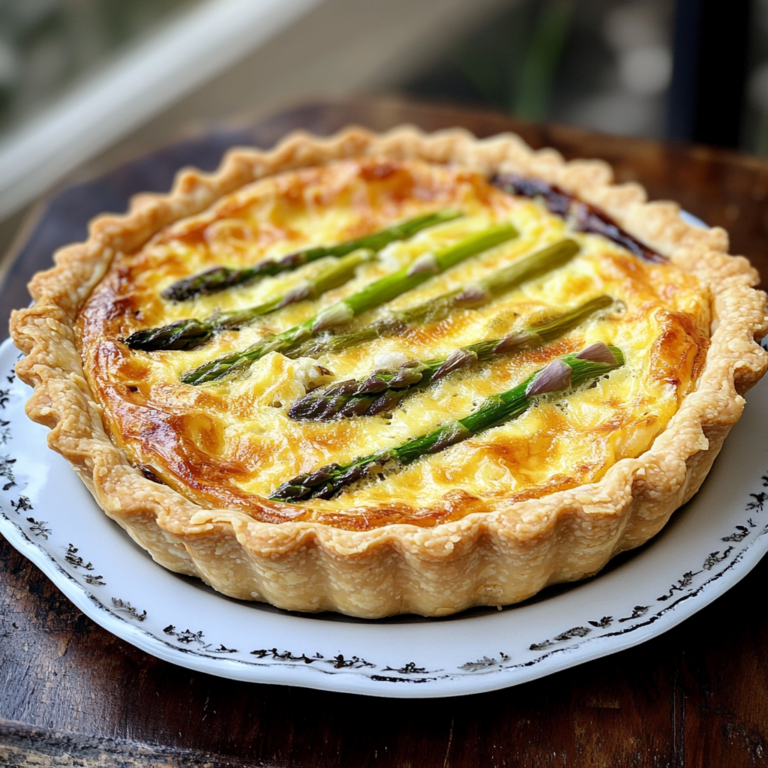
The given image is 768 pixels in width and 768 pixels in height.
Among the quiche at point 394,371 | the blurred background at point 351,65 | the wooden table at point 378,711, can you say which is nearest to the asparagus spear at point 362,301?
the quiche at point 394,371

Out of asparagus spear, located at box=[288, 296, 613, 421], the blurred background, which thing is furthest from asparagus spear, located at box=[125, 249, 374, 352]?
the blurred background

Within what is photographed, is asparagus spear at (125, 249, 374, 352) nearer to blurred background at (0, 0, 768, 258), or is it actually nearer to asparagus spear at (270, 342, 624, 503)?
asparagus spear at (270, 342, 624, 503)

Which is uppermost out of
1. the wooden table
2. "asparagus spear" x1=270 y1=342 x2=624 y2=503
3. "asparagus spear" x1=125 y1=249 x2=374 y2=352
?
"asparagus spear" x1=125 y1=249 x2=374 y2=352

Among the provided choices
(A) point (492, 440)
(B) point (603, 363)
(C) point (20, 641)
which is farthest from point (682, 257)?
(C) point (20, 641)

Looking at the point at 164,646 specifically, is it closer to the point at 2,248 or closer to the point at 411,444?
the point at 411,444

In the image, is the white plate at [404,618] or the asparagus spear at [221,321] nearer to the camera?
the white plate at [404,618]

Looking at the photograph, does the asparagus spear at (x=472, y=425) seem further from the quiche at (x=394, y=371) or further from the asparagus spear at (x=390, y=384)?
the asparagus spear at (x=390, y=384)
